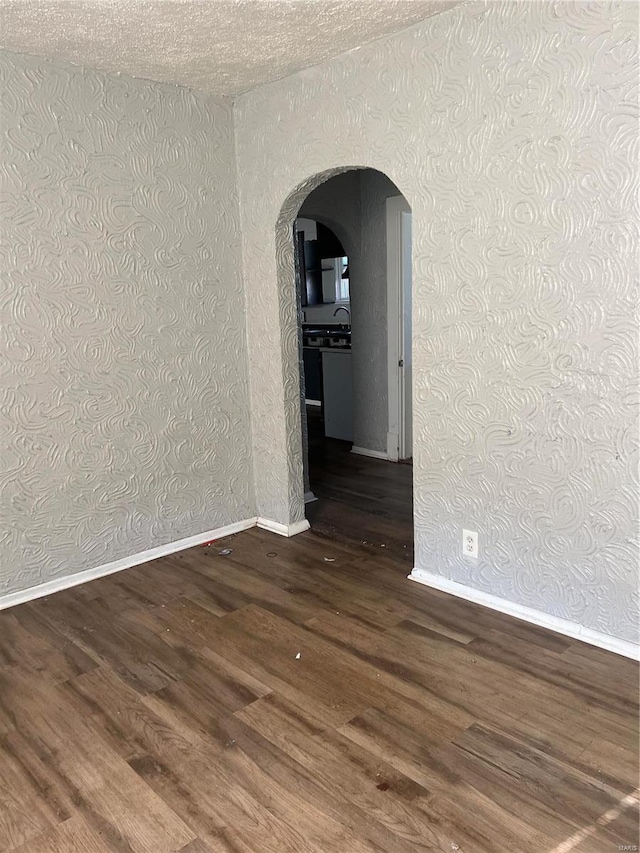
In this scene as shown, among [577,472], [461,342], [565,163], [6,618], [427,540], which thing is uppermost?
[565,163]

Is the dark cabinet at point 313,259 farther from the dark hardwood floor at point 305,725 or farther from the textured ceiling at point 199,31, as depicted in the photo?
the dark hardwood floor at point 305,725

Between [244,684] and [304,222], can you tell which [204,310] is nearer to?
[244,684]

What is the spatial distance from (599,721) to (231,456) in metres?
2.31

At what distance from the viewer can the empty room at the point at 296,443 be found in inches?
73.5

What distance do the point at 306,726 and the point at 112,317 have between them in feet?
6.79

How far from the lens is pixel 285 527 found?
371 centimetres

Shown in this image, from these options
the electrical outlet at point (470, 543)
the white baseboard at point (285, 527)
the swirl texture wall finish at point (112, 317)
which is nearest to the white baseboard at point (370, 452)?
the white baseboard at point (285, 527)

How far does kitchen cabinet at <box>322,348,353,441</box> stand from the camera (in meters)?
5.79

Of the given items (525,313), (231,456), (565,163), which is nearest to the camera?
(565,163)

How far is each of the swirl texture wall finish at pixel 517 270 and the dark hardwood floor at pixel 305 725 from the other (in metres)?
0.37

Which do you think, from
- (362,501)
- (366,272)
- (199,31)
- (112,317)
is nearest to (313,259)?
(366,272)

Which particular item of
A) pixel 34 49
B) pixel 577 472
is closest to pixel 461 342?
pixel 577 472

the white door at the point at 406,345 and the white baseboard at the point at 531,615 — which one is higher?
the white door at the point at 406,345

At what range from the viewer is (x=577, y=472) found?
2.40 meters
